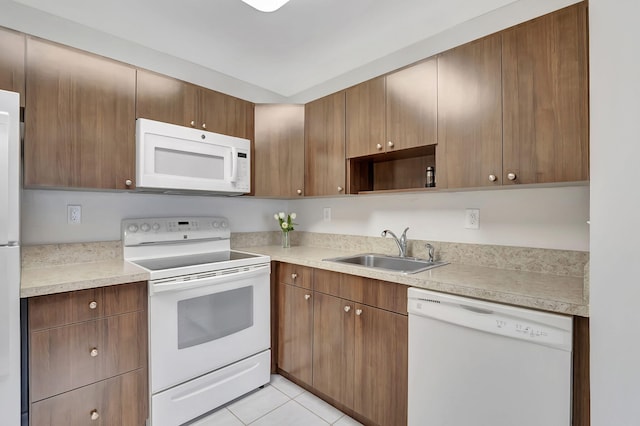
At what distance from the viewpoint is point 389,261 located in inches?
86.0

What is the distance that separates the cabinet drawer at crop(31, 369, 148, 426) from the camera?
1353 mm

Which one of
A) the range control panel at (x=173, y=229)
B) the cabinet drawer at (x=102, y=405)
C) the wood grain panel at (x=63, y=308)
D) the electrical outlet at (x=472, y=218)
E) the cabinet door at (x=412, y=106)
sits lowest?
the cabinet drawer at (x=102, y=405)

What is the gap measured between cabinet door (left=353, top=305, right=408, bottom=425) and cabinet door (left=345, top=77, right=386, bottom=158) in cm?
104

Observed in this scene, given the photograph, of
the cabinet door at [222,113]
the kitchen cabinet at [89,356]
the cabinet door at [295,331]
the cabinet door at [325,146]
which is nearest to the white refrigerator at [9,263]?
the kitchen cabinet at [89,356]

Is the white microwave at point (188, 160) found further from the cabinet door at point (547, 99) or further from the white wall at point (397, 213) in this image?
the cabinet door at point (547, 99)

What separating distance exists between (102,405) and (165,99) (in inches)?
68.3

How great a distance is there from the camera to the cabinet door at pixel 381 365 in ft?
5.01

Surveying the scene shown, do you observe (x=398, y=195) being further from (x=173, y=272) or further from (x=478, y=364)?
(x=173, y=272)

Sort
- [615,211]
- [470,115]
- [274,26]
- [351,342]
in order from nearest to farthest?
1. [615,211]
2. [470,115]
3. [351,342]
4. [274,26]

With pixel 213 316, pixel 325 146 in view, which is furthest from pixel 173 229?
pixel 325 146

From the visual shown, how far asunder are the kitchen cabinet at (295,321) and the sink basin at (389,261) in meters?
0.28

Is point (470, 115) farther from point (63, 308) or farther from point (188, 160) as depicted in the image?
point (63, 308)

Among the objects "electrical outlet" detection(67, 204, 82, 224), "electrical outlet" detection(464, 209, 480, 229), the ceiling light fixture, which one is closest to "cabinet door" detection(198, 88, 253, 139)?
the ceiling light fixture

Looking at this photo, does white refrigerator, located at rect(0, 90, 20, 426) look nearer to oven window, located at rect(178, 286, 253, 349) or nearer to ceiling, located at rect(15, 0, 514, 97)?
oven window, located at rect(178, 286, 253, 349)
